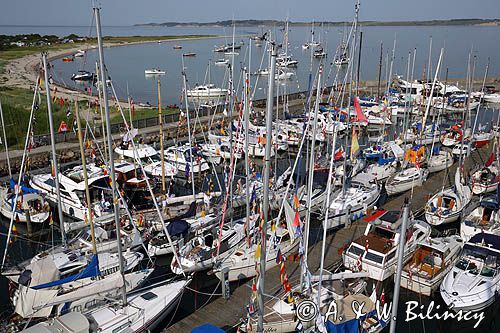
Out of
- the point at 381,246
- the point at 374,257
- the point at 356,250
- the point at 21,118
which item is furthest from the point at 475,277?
the point at 21,118

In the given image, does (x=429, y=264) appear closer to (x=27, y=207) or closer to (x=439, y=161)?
(x=439, y=161)

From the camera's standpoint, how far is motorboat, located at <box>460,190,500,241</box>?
2420cm

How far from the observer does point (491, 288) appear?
19.1 m

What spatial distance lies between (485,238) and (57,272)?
63.7ft

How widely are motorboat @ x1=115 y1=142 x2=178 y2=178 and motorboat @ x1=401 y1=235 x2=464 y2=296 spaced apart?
63.2 ft

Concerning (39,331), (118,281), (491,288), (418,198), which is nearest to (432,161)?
(418,198)

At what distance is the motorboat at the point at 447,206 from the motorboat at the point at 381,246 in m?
3.47

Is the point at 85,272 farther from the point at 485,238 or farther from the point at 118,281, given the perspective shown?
the point at 485,238

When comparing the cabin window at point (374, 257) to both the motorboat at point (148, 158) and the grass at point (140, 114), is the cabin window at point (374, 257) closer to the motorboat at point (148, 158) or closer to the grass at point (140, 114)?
the motorboat at point (148, 158)

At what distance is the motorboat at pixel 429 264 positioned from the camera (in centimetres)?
2022

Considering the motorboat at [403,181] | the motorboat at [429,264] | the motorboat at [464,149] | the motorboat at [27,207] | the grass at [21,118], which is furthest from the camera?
the grass at [21,118]

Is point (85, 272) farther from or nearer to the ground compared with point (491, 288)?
farther from the ground

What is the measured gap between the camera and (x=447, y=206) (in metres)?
28.1

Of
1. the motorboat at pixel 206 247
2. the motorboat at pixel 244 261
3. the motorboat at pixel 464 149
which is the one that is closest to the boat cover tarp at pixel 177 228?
the motorboat at pixel 206 247
